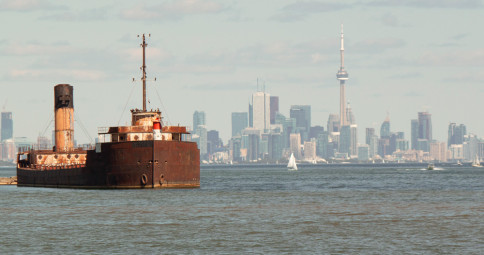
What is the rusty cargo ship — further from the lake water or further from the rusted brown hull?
the lake water

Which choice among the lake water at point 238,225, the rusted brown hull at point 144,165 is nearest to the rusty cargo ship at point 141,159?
the rusted brown hull at point 144,165

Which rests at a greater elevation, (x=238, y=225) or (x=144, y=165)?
(x=144, y=165)

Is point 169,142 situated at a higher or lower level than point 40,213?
higher

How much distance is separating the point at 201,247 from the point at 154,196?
121 feet

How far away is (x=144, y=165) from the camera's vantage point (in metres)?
84.2

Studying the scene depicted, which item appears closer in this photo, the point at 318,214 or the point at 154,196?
the point at 318,214

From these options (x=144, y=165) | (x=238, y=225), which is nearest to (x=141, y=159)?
(x=144, y=165)

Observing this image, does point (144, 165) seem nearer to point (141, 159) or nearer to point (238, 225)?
point (141, 159)

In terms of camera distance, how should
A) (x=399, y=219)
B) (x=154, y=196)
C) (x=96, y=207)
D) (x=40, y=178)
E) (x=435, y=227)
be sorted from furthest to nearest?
(x=40, y=178) → (x=154, y=196) → (x=96, y=207) → (x=399, y=219) → (x=435, y=227)

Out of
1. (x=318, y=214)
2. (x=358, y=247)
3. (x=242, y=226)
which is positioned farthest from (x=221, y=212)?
(x=358, y=247)

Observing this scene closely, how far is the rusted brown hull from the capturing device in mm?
83875

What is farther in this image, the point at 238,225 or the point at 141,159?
the point at 141,159

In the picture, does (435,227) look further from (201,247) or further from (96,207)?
(96,207)

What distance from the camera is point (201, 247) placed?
4200 cm
